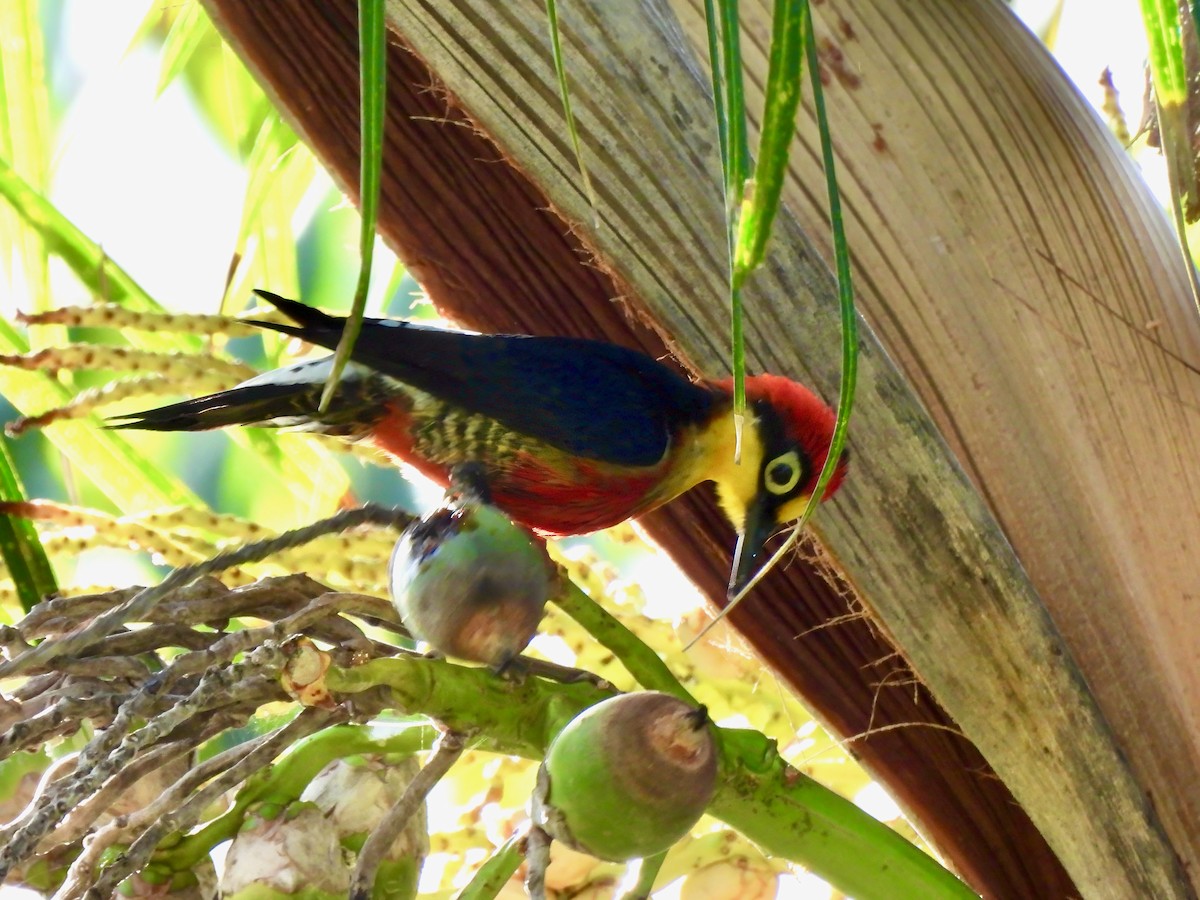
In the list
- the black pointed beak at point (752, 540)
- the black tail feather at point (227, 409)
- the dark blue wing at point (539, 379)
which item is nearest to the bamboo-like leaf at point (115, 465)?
the black tail feather at point (227, 409)

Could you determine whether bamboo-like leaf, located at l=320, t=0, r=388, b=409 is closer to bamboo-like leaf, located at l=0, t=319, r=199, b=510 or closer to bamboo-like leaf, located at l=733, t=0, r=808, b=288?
bamboo-like leaf, located at l=733, t=0, r=808, b=288

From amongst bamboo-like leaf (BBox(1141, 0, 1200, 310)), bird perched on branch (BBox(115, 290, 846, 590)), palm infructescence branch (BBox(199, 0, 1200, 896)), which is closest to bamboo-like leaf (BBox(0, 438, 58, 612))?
bird perched on branch (BBox(115, 290, 846, 590))

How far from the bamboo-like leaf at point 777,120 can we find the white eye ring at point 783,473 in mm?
518

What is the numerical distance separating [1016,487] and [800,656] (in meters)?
0.14

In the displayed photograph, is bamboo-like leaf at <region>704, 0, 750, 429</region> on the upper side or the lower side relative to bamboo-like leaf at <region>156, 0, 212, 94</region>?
lower

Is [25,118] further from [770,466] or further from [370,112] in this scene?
[370,112]

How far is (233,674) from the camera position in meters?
0.38

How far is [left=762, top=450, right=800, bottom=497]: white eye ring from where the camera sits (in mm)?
744

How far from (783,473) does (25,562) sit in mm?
422

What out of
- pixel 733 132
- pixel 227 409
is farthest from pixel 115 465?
pixel 733 132

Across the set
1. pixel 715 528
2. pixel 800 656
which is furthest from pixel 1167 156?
pixel 715 528

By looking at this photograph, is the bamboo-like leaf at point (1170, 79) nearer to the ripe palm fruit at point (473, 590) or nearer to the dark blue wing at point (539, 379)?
the ripe palm fruit at point (473, 590)

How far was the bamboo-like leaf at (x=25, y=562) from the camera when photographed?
55cm

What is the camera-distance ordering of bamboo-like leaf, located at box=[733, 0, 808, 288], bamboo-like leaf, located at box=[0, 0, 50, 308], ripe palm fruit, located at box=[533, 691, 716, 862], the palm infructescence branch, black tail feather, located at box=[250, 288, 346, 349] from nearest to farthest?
bamboo-like leaf, located at box=[733, 0, 808, 288] → ripe palm fruit, located at box=[533, 691, 716, 862] → the palm infructescence branch → black tail feather, located at box=[250, 288, 346, 349] → bamboo-like leaf, located at box=[0, 0, 50, 308]
